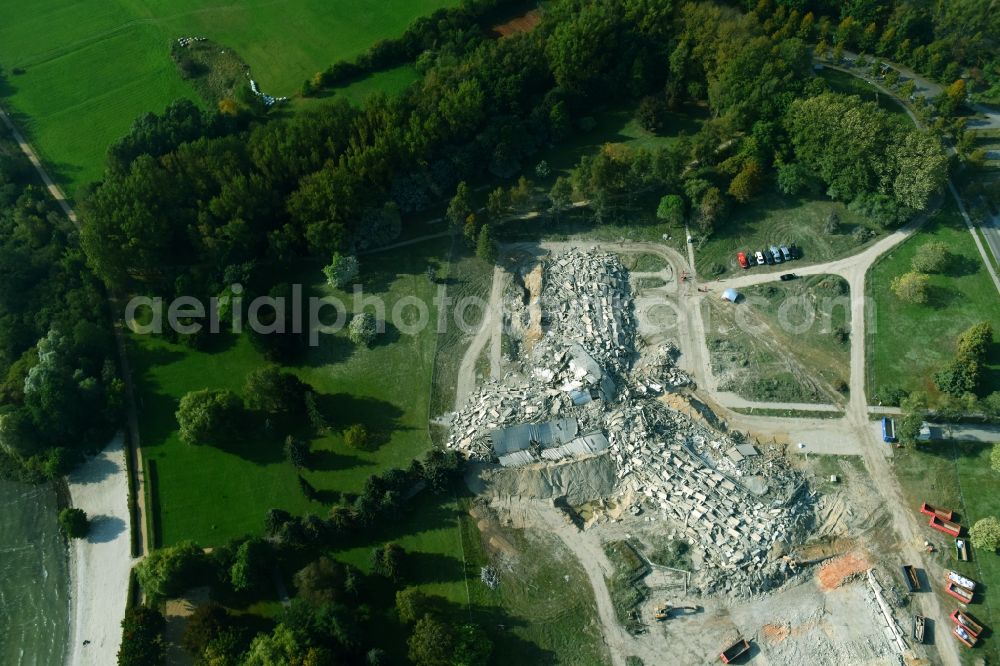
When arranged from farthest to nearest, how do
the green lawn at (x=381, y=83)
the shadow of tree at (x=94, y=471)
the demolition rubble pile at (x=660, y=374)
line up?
the green lawn at (x=381, y=83), the demolition rubble pile at (x=660, y=374), the shadow of tree at (x=94, y=471)

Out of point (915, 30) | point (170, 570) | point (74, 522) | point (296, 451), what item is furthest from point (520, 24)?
point (170, 570)

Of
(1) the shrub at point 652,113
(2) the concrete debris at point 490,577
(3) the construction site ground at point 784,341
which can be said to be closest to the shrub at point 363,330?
(2) the concrete debris at point 490,577

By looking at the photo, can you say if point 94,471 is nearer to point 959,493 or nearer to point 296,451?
point 296,451

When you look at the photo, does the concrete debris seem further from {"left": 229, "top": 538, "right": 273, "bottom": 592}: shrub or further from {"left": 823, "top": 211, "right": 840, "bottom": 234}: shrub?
{"left": 823, "top": 211, "right": 840, "bottom": 234}: shrub

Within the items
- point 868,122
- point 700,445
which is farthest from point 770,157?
point 700,445

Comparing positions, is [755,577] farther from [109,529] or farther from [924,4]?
[924,4]

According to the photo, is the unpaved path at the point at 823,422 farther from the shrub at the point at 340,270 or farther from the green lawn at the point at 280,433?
the shrub at the point at 340,270

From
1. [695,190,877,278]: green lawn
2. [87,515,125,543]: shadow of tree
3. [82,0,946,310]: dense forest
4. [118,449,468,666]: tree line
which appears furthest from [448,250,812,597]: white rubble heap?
[87,515,125,543]: shadow of tree
